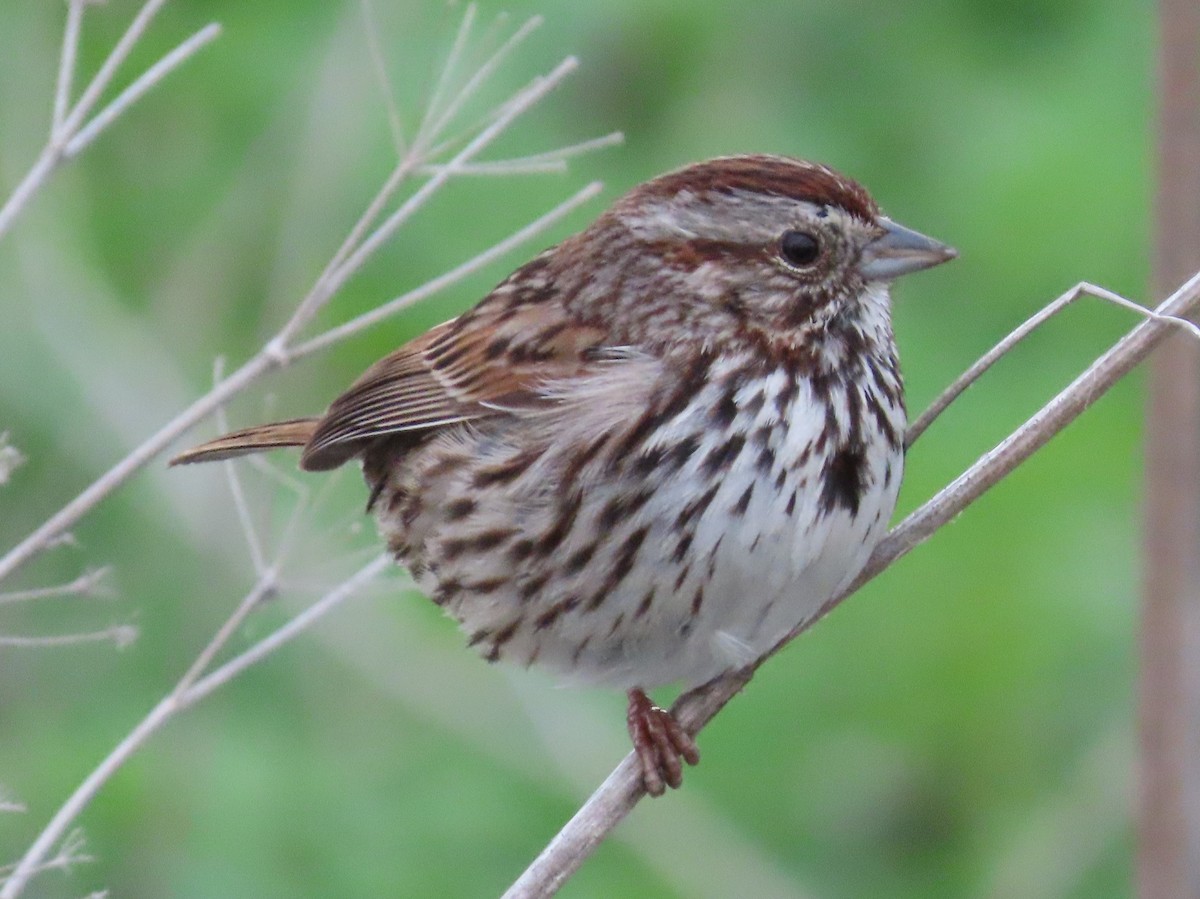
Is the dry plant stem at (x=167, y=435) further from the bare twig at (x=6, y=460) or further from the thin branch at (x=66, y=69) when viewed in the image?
the thin branch at (x=66, y=69)

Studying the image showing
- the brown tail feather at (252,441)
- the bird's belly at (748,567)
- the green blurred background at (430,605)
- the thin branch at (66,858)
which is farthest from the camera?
the green blurred background at (430,605)

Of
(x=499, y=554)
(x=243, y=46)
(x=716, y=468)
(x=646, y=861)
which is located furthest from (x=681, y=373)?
(x=243, y=46)

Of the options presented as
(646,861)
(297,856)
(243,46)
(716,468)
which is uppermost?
(243,46)

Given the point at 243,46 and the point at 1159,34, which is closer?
the point at 1159,34

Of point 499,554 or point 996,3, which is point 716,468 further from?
point 996,3

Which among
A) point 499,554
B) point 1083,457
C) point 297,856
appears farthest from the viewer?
point 1083,457

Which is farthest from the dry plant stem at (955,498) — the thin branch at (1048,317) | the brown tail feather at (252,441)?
the brown tail feather at (252,441)
